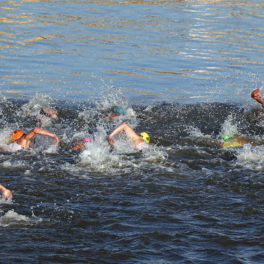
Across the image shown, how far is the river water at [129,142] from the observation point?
5938 millimetres

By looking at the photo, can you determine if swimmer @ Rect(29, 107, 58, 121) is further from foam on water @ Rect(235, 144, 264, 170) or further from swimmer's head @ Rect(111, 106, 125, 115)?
foam on water @ Rect(235, 144, 264, 170)

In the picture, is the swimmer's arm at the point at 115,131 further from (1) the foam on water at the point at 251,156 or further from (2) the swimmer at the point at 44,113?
(2) the swimmer at the point at 44,113

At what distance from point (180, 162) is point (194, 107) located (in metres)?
4.59

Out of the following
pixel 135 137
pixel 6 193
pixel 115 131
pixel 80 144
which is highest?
pixel 115 131

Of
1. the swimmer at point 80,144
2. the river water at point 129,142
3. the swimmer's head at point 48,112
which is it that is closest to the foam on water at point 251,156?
the river water at point 129,142

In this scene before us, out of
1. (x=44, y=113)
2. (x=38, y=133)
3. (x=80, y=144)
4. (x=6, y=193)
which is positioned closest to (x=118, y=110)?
(x=44, y=113)

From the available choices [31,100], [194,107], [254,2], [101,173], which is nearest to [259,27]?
[254,2]

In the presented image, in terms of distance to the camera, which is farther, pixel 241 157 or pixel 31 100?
pixel 31 100

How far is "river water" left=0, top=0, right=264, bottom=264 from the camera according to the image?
5.94m

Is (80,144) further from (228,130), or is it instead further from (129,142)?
(228,130)

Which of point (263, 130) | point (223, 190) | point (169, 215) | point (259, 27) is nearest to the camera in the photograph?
point (169, 215)

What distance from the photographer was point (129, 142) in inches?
389

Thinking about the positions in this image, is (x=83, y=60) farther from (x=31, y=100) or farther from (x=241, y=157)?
(x=241, y=157)

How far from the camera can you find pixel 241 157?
8.95 meters
